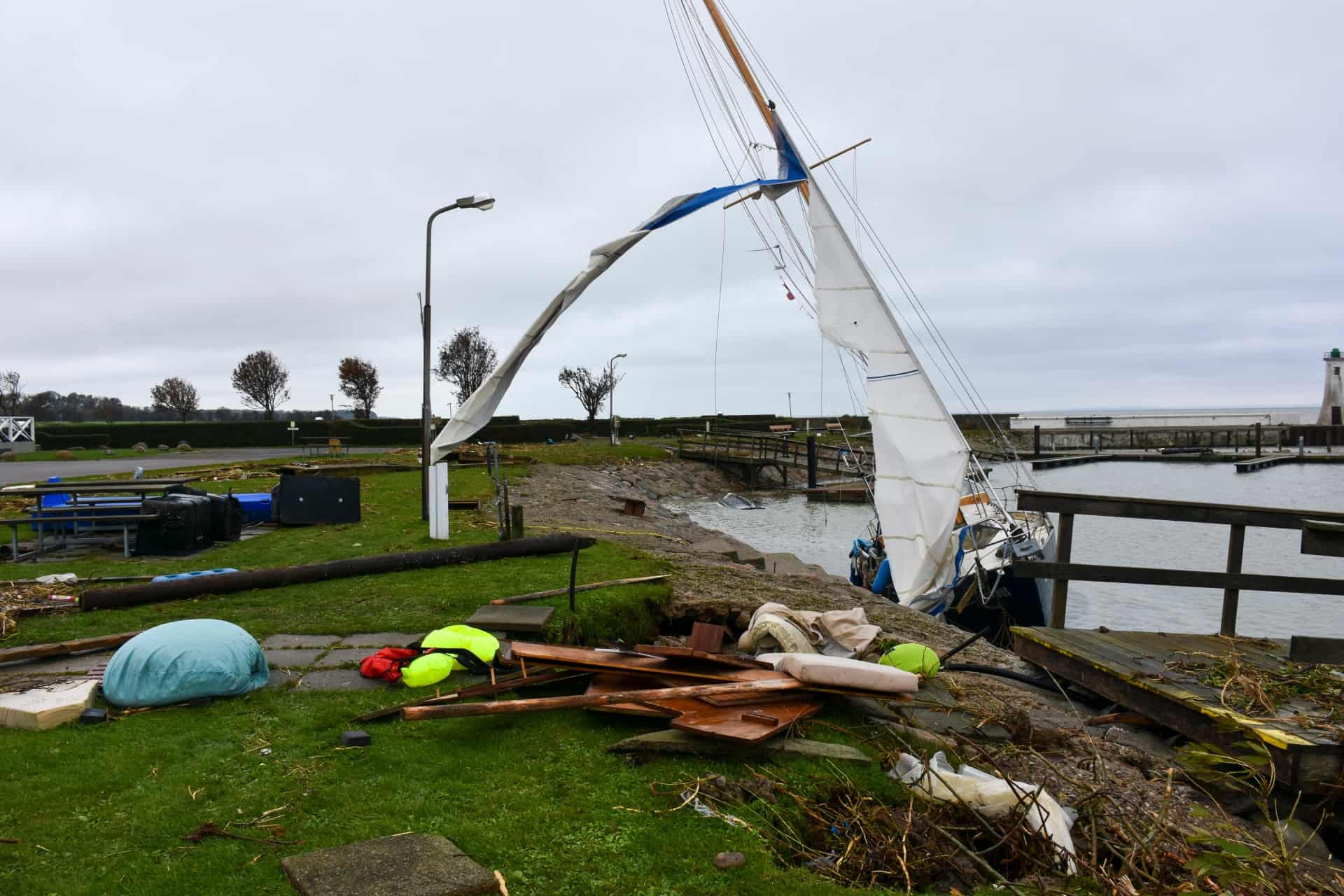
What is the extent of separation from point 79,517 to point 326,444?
4142 centimetres

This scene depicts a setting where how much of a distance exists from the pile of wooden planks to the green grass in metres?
40.9

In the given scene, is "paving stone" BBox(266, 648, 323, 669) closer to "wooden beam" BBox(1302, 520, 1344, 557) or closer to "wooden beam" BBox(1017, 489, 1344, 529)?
"wooden beam" BBox(1017, 489, 1344, 529)

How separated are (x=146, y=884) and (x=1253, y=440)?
114 m

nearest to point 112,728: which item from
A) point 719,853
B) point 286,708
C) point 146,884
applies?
point 286,708

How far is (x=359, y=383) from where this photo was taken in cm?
7544

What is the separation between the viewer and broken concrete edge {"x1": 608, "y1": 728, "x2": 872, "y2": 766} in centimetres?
538

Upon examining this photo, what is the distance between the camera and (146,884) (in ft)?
12.4

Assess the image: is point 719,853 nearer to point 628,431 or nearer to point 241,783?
point 241,783

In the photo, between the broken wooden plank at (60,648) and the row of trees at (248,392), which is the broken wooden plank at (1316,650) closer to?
the broken wooden plank at (60,648)

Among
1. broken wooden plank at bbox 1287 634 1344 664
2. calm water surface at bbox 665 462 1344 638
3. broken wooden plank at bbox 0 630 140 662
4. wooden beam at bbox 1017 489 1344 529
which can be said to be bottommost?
calm water surface at bbox 665 462 1344 638

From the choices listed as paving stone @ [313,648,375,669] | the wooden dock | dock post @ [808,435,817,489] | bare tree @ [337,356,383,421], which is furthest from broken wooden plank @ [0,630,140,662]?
bare tree @ [337,356,383,421]

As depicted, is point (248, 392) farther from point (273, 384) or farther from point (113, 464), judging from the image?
point (113, 464)

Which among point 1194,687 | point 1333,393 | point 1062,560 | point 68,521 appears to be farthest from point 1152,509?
point 1333,393

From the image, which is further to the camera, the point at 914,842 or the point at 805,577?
the point at 805,577
